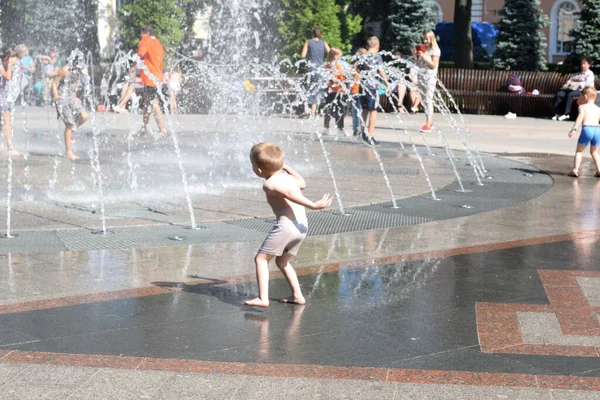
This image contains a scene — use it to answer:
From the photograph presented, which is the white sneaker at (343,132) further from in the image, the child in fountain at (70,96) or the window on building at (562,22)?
the window on building at (562,22)

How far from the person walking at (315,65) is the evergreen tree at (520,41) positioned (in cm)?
1736

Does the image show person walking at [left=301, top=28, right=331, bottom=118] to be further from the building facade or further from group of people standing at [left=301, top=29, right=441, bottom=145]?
the building facade

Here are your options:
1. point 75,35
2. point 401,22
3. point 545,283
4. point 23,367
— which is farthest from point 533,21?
point 23,367

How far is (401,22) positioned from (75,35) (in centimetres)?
1283

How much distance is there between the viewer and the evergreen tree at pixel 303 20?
1280 inches

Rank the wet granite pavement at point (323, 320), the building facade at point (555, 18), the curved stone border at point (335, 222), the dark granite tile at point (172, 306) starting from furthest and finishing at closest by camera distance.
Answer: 1. the building facade at point (555, 18)
2. the curved stone border at point (335, 222)
3. the dark granite tile at point (172, 306)
4. the wet granite pavement at point (323, 320)

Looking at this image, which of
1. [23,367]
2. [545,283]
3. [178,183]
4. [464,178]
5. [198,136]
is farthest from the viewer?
[198,136]

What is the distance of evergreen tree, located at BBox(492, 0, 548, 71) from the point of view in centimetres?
3462

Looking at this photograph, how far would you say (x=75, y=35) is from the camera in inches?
1296

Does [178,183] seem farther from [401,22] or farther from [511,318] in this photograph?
[401,22]

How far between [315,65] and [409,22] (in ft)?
70.6

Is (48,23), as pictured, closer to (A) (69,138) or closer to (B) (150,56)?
(B) (150,56)

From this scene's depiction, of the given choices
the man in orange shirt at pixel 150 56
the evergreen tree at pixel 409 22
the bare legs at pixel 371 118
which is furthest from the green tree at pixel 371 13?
the man in orange shirt at pixel 150 56

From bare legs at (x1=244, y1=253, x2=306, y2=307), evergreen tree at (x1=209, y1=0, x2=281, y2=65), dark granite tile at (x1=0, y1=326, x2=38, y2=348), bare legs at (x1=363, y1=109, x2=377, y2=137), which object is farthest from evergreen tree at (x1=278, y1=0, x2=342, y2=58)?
dark granite tile at (x1=0, y1=326, x2=38, y2=348)
